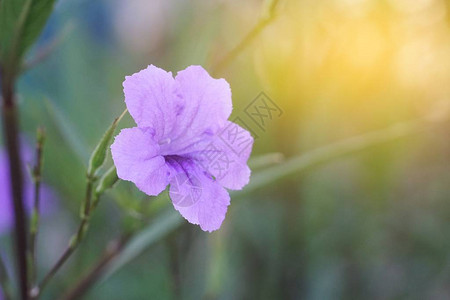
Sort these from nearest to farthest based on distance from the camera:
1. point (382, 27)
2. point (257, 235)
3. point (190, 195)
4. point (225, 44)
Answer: point (190, 195) → point (382, 27) → point (257, 235) → point (225, 44)

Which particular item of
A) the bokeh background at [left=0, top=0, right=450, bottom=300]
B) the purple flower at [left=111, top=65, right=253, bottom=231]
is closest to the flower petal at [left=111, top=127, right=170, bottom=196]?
the purple flower at [left=111, top=65, right=253, bottom=231]

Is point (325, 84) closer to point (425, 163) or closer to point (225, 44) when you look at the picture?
point (225, 44)

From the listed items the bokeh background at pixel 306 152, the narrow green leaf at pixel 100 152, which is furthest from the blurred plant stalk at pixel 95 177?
the bokeh background at pixel 306 152

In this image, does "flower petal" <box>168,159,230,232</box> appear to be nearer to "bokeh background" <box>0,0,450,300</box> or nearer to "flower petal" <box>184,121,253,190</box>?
"flower petal" <box>184,121,253,190</box>

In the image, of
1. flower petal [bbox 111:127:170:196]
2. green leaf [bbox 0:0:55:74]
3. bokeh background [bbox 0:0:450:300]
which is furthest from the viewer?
bokeh background [bbox 0:0:450:300]

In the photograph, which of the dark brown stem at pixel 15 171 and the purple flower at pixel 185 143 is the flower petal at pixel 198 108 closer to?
the purple flower at pixel 185 143

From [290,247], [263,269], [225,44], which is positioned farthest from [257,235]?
[225,44]

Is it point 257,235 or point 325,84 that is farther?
point 257,235
